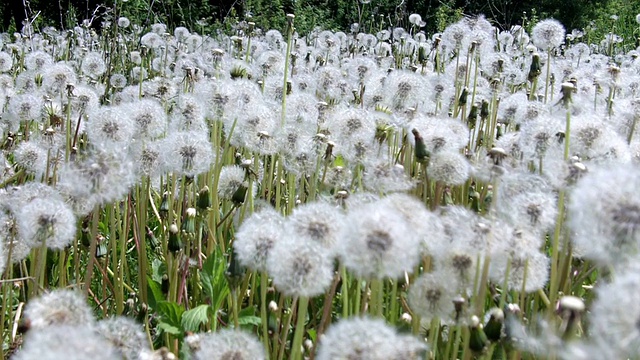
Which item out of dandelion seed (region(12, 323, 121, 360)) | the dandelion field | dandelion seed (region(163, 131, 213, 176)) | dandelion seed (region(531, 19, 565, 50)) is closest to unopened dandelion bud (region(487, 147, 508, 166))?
the dandelion field

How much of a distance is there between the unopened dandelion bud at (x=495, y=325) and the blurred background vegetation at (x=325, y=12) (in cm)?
603

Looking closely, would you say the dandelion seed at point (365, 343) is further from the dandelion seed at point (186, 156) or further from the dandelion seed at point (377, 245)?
the dandelion seed at point (186, 156)

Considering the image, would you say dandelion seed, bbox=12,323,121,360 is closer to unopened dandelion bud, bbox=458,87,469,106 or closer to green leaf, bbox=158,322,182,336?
green leaf, bbox=158,322,182,336

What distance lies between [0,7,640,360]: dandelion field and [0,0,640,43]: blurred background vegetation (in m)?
4.66

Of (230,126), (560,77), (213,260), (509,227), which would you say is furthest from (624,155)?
(560,77)

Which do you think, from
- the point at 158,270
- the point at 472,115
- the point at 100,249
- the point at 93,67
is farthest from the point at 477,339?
the point at 93,67

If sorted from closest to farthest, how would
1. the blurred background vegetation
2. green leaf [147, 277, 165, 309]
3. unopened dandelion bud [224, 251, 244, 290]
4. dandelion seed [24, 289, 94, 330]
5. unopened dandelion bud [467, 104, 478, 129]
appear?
dandelion seed [24, 289, 94, 330]
unopened dandelion bud [224, 251, 244, 290]
green leaf [147, 277, 165, 309]
unopened dandelion bud [467, 104, 478, 129]
the blurred background vegetation

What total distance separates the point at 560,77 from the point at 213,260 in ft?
9.65

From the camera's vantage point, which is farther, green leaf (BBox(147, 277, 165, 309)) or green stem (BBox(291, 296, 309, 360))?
green leaf (BBox(147, 277, 165, 309))

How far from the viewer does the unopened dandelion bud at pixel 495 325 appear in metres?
1.56

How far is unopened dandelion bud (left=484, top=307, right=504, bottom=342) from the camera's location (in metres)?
1.56

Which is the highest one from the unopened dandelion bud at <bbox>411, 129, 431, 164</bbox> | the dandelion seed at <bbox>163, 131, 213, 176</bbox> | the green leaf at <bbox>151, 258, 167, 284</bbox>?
the unopened dandelion bud at <bbox>411, 129, 431, 164</bbox>

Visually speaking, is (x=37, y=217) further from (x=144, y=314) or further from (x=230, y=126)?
(x=230, y=126)

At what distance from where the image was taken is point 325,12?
12273mm
